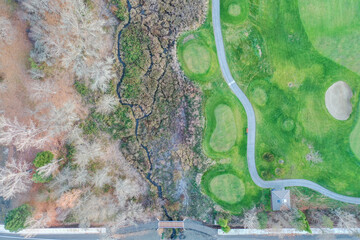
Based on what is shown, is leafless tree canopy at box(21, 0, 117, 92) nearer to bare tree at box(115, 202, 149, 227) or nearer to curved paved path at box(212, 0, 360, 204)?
curved paved path at box(212, 0, 360, 204)

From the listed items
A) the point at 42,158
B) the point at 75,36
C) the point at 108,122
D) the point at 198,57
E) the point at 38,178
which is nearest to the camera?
the point at 38,178

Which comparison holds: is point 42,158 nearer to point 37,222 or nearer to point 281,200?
point 37,222

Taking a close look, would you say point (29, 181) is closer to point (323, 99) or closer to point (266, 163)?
point (266, 163)

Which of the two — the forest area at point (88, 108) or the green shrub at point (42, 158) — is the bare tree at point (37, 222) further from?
the green shrub at point (42, 158)

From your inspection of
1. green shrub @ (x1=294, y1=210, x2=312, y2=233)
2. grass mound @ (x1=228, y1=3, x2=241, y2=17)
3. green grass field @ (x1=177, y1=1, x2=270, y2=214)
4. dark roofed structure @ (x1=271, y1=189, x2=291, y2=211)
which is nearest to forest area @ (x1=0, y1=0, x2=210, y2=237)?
green grass field @ (x1=177, y1=1, x2=270, y2=214)

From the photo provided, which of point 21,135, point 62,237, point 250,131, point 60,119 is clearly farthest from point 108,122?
point 250,131

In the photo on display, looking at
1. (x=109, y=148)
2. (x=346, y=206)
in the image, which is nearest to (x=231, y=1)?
(x=109, y=148)

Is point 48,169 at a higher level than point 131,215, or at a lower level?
higher
